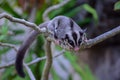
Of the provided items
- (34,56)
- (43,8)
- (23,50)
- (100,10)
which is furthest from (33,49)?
(23,50)

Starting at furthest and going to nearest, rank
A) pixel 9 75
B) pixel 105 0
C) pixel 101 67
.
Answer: pixel 101 67
pixel 105 0
pixel 9 75

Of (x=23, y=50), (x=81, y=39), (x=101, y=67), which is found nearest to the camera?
(x=81, y=39)

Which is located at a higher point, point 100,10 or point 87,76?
point 100,10

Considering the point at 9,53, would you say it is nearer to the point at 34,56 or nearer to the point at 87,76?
the point at 34,56

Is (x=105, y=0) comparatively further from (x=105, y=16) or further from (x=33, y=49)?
(x=33, y=49)

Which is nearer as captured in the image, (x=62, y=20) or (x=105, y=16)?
(x=62, y=20)

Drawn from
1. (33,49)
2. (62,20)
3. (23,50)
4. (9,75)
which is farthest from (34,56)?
(62,20)

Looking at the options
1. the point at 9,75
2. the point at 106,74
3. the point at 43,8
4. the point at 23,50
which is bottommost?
the point at 106,74
